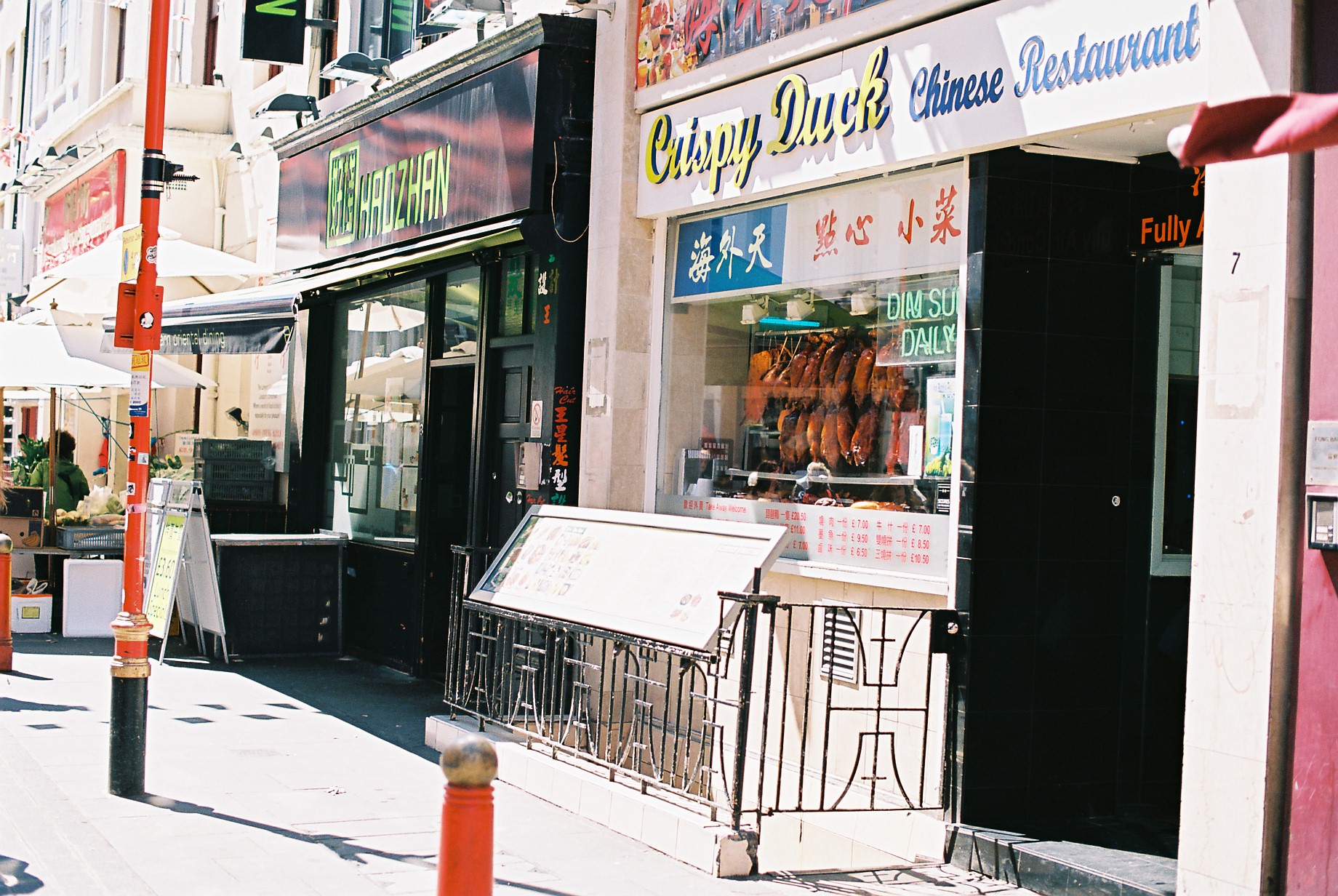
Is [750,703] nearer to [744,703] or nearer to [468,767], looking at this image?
[744,703]

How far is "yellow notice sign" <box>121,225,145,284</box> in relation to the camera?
745cm

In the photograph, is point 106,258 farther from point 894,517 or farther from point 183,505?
point 894,517

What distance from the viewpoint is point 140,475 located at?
7312mm

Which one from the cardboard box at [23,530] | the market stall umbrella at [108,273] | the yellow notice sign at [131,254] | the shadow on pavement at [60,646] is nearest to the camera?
the yellow notice sign at [131,254]

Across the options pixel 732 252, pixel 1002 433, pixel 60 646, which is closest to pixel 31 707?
pixel 60 646

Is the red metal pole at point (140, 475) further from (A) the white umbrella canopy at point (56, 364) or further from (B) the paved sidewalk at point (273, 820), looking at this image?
(A) the white umbrella canopy at point (56, 364)

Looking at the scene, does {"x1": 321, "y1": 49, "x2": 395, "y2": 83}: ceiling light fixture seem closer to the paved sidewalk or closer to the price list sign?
the paved sidewalk

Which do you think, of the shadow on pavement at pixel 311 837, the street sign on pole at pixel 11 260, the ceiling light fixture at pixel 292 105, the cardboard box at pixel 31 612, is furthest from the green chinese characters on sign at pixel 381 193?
the street sign on pole at pixel 11 260

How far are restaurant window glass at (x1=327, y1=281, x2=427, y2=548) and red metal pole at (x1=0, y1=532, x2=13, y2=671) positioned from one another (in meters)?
2.88

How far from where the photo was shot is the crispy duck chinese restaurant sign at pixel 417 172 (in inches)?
380

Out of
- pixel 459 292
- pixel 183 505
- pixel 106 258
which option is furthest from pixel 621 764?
pixel 106 258

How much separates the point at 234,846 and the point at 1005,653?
3.50 meters

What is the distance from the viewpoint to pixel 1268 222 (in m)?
5.13

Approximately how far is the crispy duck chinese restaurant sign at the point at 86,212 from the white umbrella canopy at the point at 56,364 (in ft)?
21.7
